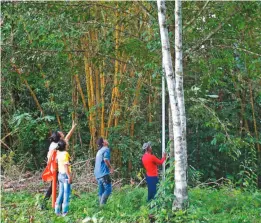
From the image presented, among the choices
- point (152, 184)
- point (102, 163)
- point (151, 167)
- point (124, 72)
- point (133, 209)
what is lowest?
point (133, 209)

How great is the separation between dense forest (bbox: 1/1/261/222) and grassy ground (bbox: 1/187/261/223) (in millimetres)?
491

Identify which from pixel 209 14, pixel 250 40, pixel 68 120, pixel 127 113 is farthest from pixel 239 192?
pixel 68 120

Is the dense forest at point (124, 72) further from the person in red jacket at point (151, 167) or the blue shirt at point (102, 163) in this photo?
the blue shirt at point (102, 163)

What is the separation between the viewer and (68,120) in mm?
12055

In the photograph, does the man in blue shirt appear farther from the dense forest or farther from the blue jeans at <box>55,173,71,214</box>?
the dense forest

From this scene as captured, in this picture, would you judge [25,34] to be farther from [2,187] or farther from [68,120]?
[68,120]

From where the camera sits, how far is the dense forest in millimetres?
6816

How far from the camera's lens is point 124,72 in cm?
1048

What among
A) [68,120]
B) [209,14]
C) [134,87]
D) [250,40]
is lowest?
[68,120]

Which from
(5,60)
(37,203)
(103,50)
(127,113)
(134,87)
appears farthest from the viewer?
(127,113)

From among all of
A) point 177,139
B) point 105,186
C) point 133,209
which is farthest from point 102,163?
point 177,139

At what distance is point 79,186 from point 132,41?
357 cm

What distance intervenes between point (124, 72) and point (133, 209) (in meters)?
4.34

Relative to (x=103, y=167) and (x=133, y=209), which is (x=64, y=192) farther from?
(x=133, y=209)
